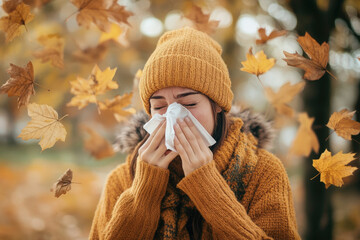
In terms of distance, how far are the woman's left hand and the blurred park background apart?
92 cm

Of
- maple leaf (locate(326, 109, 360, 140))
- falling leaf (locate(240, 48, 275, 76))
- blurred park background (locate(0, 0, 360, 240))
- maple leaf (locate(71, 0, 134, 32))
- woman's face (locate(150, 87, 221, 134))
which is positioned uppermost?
maple leaf (locate(71, 0, 134, 32))

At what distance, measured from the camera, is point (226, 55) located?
20.6 feet

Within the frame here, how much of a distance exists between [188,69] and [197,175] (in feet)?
2.42

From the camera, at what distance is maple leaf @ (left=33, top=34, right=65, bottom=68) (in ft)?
7.89

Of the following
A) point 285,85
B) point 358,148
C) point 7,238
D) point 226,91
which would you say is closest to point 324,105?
point 285,85

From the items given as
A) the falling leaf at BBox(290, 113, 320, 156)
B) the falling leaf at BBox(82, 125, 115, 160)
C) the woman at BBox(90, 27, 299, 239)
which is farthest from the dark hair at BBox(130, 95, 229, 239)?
the falling leaf at BBox(290, 113, 320, 156)

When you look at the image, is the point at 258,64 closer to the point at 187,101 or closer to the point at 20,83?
the point at 187,101

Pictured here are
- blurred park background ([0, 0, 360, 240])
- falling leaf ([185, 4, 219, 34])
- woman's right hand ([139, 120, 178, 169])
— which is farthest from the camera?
blurred park background ([0, 0, 360, 240])

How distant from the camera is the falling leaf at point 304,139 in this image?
2.99 m

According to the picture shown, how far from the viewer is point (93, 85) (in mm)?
2387

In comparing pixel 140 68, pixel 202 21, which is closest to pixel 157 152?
pixel 202 21

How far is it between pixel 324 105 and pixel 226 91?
2.09 metres

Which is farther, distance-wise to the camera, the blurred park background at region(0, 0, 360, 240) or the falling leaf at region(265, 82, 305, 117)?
the blurred park background at region(0, 0, 360, 240)

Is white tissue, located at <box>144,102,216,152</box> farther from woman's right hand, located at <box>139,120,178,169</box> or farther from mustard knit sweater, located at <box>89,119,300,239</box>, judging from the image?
mustard knit sweater, located at <box>89,119,300,239</box>
